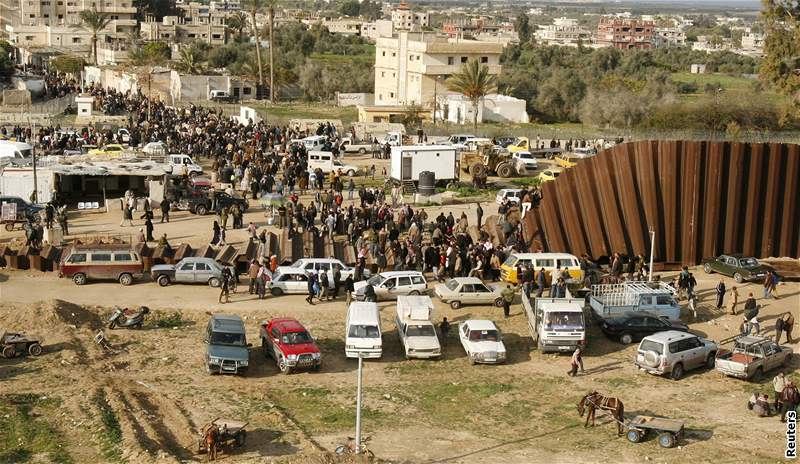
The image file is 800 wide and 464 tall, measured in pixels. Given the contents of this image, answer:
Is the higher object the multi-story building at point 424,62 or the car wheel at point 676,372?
the multi-story building at point 424,62

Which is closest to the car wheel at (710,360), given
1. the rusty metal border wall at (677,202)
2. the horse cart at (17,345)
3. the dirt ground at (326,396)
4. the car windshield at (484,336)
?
the dirt ground at (326,396)

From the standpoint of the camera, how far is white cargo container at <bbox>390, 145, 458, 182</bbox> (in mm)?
47344

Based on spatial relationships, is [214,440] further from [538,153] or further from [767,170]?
[538,153]

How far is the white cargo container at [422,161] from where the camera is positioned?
155 ft

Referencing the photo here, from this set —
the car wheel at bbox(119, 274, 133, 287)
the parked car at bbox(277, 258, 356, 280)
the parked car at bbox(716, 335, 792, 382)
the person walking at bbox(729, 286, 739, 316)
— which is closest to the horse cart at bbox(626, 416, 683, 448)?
the parked car at bbox(716, 335, 792, 382)

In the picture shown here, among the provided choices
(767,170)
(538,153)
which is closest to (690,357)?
(767,170)

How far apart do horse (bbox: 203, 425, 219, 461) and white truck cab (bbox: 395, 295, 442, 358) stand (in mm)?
7468

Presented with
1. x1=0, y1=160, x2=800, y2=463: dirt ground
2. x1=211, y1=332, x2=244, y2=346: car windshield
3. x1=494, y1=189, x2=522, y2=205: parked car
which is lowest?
x1=0, y1=160, x2=800, y2=463: dirt ground

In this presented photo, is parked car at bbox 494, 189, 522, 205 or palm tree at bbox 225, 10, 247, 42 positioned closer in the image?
parked car at bbox 494, 189, 522, 205

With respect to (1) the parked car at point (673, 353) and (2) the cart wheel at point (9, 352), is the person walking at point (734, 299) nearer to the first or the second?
(1) the parked car at point (673, 353)

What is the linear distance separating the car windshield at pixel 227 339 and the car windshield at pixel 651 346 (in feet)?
31.0

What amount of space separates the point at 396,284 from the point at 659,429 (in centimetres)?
1142

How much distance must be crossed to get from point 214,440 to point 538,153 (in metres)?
42.6

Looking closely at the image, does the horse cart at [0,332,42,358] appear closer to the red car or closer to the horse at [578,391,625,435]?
the red car
